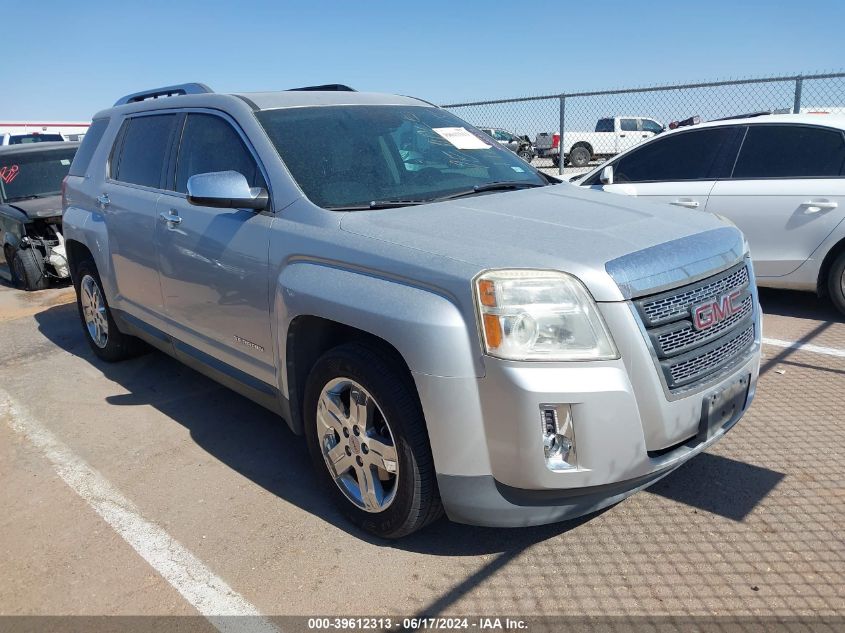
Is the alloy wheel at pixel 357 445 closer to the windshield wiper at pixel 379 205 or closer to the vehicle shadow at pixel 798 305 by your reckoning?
the windshield wiper at pixel 379 205

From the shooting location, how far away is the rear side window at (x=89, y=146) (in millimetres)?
5383

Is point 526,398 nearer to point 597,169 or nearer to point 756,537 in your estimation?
point 756,537

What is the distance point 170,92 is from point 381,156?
2405 mm

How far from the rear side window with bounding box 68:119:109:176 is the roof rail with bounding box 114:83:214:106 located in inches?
9.2

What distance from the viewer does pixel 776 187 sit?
5.90 metres

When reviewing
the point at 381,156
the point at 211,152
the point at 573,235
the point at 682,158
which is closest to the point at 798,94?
the point at 682,158

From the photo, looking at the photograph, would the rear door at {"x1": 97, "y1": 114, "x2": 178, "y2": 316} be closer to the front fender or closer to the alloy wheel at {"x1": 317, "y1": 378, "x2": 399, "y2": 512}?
the front fender

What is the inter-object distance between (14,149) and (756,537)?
979 centimetres

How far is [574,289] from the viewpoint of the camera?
2455 millimetres

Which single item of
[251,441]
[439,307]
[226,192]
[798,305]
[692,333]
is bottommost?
[798,305]

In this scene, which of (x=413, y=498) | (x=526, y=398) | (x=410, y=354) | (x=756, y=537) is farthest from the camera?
(x=756, y=537)

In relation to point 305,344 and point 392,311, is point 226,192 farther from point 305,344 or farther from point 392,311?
point 392,311

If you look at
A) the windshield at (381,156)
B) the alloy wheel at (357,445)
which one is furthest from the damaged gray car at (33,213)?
the alloy wheel at (357,445)

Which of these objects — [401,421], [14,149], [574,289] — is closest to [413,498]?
[401,421]
